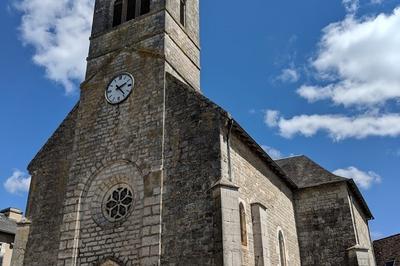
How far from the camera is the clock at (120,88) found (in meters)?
14.9

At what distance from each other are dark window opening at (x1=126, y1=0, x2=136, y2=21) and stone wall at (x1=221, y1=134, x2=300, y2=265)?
689 cm

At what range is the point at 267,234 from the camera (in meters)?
14.1

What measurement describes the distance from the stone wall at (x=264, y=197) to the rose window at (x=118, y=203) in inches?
130

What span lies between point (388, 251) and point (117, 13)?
74.0 feet

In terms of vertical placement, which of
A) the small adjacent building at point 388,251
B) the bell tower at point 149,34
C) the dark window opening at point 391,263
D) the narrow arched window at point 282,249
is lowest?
the narrow arched window at point 282,249

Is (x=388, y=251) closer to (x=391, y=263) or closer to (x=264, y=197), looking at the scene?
(x=391, y=263)

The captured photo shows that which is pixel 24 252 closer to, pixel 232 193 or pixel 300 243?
pixel 232 193

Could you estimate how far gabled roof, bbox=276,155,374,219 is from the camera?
1925 cm

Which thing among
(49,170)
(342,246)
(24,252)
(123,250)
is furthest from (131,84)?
(342,246)

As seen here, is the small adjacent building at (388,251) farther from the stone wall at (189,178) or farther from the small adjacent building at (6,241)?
the small adjacent building at (6,241)

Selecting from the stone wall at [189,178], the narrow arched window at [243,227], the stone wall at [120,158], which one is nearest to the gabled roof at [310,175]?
the narrow arched window at [243,227]

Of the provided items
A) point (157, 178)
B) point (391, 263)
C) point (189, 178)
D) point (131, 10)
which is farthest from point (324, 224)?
point (131, 10)

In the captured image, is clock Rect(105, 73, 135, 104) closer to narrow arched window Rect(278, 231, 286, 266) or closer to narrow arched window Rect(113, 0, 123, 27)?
narrow arched window Rect(113, 0, 123, 27)

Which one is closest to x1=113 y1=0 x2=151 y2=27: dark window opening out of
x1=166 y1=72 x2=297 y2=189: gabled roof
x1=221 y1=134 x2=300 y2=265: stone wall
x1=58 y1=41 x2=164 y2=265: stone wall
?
x1=58 y1=41 x2=164 y2=265: stone wall
